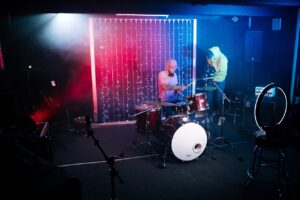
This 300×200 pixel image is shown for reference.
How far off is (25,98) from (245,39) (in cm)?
613

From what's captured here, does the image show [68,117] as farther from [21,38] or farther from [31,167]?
[31,167]

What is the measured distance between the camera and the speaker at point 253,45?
309 inches

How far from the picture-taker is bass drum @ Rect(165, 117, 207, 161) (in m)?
5.16

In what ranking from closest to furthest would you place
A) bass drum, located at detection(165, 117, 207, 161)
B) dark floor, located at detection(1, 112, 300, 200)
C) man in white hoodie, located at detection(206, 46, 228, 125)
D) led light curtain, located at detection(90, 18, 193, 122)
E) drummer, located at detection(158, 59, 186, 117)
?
1. dark floor, located at detection(1, 112, 300, 200)
2. bass drum, located at detection(165, 117, 207, 161)
3. drummer, located at detection(158, 59, 186, 117)
4. man in white hoodie, located at detection(206, 46, 228, 125)
5. led light curtain, located at detection(90, 18, 193, 122)

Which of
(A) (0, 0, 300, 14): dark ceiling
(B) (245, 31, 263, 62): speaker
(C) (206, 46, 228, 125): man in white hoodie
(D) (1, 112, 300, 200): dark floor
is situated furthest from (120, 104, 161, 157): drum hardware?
(B) (245, 31, 263, 62): speaker

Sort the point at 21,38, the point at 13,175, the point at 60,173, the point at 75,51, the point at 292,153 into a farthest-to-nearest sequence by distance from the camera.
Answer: the point at 75,51 → the point at 21,38 → the point at 292,153 → the point at 60,173 → the point at 13,175

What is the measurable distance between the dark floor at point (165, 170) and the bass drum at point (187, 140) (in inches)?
7.8

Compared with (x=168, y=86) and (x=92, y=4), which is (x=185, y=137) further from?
(x=92, y=4)

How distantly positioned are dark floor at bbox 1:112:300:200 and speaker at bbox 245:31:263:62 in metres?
2.23

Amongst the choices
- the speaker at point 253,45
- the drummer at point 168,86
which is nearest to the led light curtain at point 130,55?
the speaker at point 253,45

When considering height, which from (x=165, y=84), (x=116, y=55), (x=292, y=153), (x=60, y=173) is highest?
(x=116, y=55)

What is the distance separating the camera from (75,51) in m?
7.84

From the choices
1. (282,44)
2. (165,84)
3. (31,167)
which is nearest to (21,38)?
(165,84)

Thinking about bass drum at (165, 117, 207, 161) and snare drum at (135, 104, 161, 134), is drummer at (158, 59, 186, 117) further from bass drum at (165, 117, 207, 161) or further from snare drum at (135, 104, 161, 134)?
bass drum at (165, 117, 207, 161)
